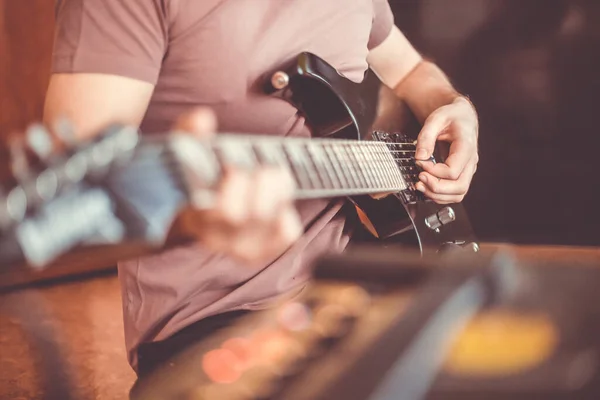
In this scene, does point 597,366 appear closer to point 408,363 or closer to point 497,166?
point 408,363

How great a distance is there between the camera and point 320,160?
0.65 meters

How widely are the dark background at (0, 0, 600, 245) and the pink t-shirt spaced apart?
0.77 m

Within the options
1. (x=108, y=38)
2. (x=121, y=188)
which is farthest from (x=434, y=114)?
(x=121, y=188)

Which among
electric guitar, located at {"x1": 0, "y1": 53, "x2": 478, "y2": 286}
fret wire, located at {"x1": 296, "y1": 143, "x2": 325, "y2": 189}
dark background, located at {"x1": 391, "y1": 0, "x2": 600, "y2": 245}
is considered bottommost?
dark background, located at {"x1": 391, "y1": 0, "x2": 600, "y2": 245}

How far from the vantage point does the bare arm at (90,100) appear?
61 centimetres

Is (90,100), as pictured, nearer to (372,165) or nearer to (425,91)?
(372,165)

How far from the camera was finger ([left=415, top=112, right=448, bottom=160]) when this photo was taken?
3.05ft

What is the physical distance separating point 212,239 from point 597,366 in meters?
0.30

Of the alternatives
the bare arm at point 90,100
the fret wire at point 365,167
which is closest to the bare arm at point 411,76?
the fret wire at point 365,167

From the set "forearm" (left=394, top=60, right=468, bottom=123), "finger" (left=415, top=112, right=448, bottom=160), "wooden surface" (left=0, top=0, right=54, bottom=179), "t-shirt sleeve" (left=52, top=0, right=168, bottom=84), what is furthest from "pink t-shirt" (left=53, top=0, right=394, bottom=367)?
"wooden surface" (left=0, top=0, right=54, bottom=179)

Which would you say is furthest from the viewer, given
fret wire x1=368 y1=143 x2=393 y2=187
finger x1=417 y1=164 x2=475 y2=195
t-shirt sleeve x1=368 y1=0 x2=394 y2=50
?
t-shirt sleeve x1=368 y1=0 x2=394 y2=50

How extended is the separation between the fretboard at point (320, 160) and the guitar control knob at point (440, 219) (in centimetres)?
7

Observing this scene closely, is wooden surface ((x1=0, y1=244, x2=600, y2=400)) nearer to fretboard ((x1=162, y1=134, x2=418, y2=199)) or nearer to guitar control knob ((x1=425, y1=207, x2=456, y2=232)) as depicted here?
guitar control knob ((x1=425, y1=207, x2=456, y2=232))

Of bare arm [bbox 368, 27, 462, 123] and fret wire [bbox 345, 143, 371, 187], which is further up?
fret wire [bbox 345, 143, 371, 187]
